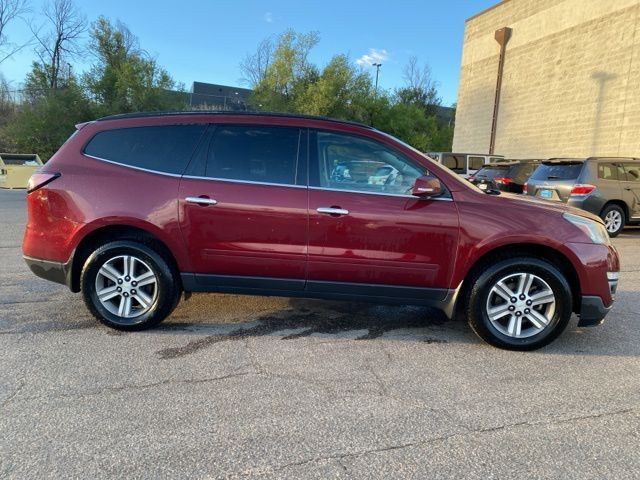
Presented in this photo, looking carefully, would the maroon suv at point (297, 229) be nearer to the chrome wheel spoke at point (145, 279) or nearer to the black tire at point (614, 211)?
the chrome wheel spoke at point (145, 279)

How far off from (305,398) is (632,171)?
34.5 ft

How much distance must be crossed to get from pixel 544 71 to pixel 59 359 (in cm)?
2247

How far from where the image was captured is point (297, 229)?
12.0 feet

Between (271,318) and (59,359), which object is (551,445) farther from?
(59,359)

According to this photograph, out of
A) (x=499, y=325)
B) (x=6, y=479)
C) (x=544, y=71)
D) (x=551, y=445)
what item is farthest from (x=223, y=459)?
(x=544, y=71)

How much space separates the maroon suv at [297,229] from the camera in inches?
143

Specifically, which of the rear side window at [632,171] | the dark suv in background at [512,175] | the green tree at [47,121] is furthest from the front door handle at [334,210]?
the green tree at [47,121]

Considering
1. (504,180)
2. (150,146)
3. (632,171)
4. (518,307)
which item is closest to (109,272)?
(150,146)

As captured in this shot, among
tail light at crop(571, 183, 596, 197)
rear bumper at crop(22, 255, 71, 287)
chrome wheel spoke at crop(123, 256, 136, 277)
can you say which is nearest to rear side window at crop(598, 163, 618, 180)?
tail light at crop(571, 183, 596, 197)

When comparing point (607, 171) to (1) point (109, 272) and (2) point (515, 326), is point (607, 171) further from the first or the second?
(1) point (109, 272)

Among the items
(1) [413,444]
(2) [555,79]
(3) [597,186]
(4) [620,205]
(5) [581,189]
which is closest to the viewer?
(1) [413,444]

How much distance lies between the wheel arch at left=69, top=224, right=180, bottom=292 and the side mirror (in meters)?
2.09

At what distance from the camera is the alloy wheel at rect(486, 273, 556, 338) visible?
3668 millimetres

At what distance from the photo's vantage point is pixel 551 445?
248 centimetres
